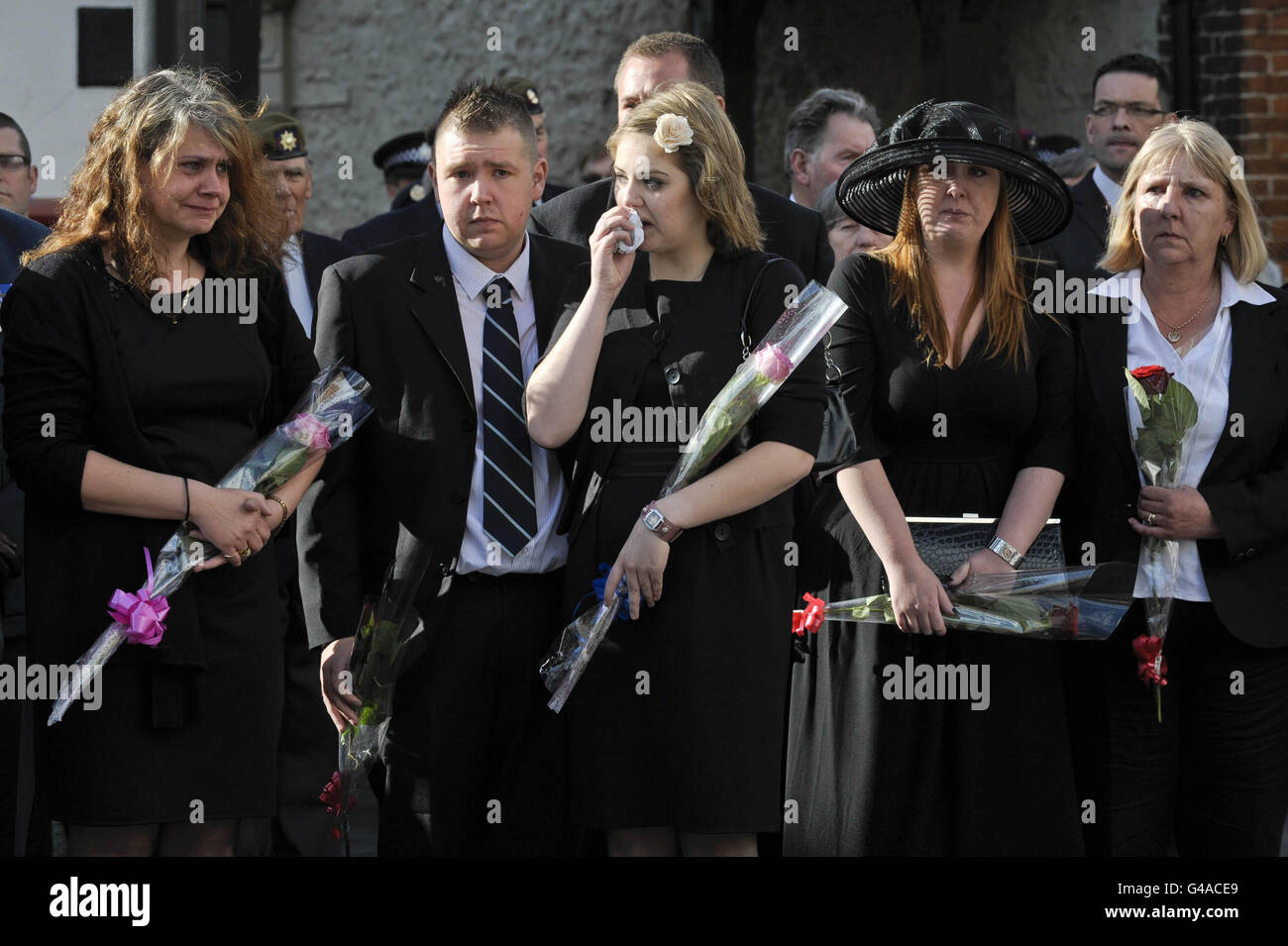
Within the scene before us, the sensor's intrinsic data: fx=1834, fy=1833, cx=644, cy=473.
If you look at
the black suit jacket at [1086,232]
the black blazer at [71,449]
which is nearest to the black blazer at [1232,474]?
the black suit jacket at [1086,232]

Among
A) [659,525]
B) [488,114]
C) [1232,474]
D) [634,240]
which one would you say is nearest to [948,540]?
[1232,474]

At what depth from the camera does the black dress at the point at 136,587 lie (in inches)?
153

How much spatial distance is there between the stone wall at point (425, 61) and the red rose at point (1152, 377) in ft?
21.5

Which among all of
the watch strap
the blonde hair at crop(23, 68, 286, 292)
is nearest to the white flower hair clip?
the watch strap

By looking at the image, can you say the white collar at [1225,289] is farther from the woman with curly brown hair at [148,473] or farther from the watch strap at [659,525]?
the woman with curly brown hair at [148,473]

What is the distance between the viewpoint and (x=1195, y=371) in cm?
455

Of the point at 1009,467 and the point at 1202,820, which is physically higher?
the point at 1009,467

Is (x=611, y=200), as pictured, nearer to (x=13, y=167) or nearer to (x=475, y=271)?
(x=475, y=271)

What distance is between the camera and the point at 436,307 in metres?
4.17

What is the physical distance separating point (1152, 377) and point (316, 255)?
2.84m

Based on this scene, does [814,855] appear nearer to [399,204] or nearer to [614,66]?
[399,204]

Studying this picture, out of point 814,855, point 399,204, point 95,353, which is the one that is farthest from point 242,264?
point 399,204

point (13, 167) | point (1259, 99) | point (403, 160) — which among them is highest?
point (1259, 99)
